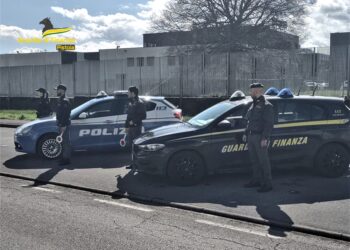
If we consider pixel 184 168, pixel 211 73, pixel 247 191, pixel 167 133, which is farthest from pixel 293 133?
pixel 211 73

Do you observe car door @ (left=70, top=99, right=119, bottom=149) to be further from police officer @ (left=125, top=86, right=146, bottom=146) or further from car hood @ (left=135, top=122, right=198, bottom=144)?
car hood @ (left=135, top=122, right=198, bottom=144)

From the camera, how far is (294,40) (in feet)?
102

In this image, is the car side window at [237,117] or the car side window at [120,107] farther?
the car side window at [120,107]

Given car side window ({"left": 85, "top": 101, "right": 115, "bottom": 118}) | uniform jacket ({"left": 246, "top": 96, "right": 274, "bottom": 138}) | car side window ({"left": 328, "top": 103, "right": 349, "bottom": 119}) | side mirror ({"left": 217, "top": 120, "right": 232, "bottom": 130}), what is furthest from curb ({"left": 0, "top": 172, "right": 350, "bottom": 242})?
car side window ({"left": 328, "top": 103, "right": 349, "bottom": 119})

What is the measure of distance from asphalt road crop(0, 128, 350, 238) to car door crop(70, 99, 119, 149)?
2.52 ft

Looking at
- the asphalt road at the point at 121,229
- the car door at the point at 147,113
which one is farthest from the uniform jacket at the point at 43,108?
the asphalt road at the point at 121,229

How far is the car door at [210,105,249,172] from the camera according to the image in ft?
25.8

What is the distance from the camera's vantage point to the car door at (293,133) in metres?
8.01

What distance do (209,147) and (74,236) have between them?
3.26m

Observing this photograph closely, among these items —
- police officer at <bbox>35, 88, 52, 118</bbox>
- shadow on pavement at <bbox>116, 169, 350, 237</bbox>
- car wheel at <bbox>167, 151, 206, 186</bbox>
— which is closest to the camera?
shadow on pavement at <bbox>116, 169, 350, 237</bbox>

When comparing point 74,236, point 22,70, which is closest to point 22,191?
point 74,236

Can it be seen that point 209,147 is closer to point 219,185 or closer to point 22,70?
point 219,185

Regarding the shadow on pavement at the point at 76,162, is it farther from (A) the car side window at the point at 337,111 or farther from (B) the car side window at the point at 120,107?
(A) the car side window at the point at 337,111

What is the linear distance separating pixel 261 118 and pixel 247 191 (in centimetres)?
122
